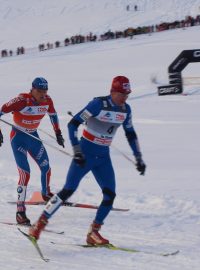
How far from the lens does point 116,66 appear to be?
31.2 metres

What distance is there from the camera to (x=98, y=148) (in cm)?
653

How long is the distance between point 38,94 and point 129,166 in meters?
4.18

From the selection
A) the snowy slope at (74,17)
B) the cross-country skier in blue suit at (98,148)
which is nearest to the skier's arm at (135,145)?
the cross-country skier in blue suit at (98,148)

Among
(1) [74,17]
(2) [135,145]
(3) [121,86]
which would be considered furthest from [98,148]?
(1) [74,17]

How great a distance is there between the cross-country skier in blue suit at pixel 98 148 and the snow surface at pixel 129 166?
1.11 ft

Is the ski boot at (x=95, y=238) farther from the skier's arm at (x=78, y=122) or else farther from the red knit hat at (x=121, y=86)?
the red knit hat at (x=121, y=86)

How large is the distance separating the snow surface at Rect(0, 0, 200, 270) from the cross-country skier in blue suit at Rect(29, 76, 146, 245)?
1.11 ft

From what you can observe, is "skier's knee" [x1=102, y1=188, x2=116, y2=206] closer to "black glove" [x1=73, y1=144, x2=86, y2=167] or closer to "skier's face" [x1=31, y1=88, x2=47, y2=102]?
"black glove" [x1=73, y1=144, x2=86, y2=167]

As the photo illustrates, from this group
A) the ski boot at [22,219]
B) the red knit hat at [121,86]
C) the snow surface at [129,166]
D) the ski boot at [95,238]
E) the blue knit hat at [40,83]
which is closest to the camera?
the snow surface at [129,166]

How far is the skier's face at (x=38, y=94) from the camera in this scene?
7793mm

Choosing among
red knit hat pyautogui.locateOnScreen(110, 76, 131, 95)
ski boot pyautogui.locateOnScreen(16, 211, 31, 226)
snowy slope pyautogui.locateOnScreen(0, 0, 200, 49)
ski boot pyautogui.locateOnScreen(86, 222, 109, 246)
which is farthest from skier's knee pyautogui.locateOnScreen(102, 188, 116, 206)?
snowy slope pyautogui.locateOnScreen(0, 0, 200, 49)

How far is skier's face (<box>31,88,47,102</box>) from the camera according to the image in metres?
7.79

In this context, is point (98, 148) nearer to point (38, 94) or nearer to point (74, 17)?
point (38, 94)

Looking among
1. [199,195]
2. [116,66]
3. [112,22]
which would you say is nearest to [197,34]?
[116,66]
